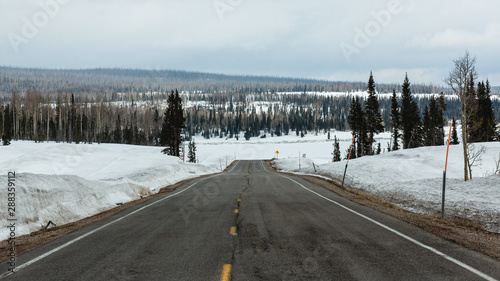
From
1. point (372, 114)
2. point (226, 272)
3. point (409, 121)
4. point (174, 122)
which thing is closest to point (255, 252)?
point (226, 272)

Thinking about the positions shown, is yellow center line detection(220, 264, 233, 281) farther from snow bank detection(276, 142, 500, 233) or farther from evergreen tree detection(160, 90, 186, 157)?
evergreen tree detection(160, 90, 186, 157)

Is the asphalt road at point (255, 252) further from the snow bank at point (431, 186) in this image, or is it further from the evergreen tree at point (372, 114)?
the evergreen tree at point (372, 114)

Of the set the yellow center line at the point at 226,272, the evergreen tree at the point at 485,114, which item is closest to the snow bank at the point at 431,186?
the yellow center line at the point at 226,272

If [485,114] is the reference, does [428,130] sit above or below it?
below

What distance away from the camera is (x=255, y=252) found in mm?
6379

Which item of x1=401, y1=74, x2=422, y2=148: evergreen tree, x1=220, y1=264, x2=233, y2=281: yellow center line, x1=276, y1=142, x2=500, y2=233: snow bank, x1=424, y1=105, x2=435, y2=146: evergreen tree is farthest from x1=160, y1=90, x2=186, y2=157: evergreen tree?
x1=220, y1=264, x2=233, y2=281: yellow center line

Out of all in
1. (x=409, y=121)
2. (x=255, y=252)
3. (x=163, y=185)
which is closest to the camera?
(x=255, y=252)

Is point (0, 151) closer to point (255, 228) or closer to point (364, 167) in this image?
point (364, 167)

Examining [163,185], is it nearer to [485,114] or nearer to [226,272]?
[226,272]

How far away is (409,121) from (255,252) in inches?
2924

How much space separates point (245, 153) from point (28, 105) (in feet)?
254

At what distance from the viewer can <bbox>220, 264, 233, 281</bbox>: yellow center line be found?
4975mm

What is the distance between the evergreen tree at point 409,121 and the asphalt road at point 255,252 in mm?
67507

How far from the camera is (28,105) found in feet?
387
